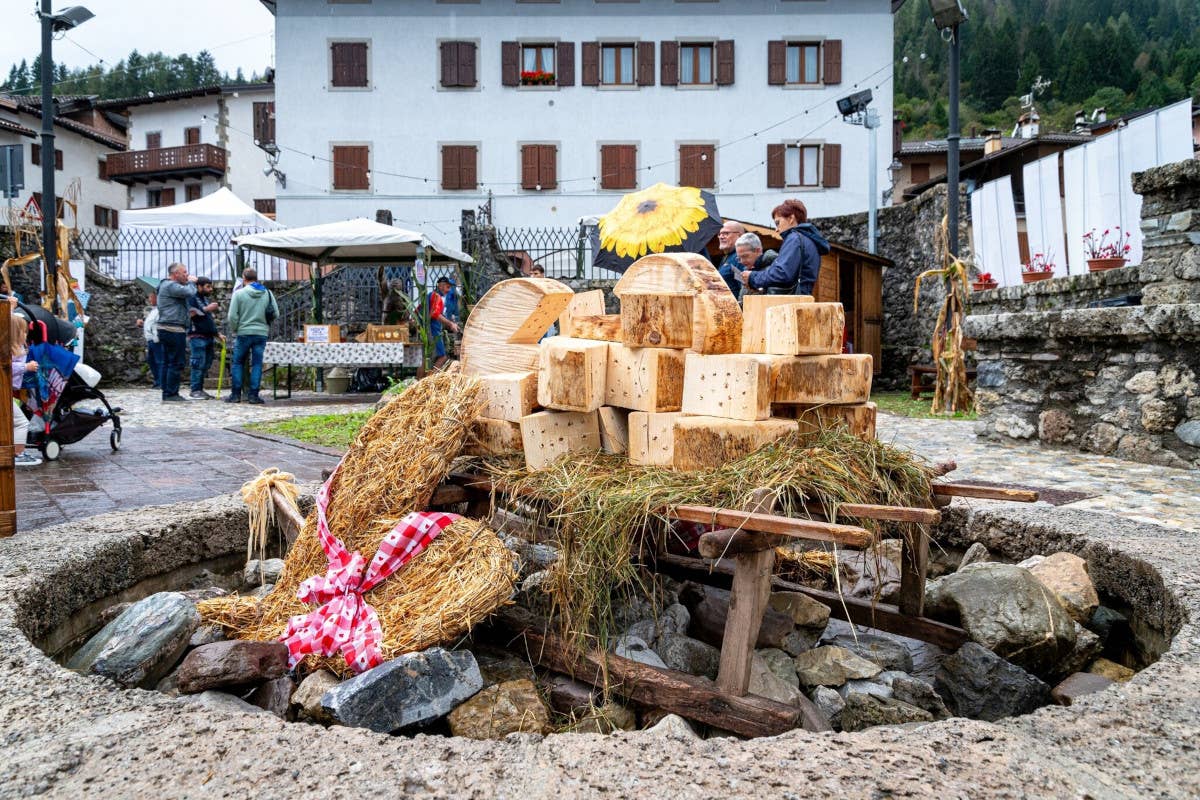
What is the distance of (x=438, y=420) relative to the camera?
296 cm

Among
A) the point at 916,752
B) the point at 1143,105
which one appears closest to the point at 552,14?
the point at 916,752

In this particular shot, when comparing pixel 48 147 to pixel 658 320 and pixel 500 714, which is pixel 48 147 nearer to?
pixel 658 320

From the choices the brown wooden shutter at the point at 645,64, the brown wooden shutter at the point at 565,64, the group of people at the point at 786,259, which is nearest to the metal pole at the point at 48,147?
the group of people at the point at 786,259

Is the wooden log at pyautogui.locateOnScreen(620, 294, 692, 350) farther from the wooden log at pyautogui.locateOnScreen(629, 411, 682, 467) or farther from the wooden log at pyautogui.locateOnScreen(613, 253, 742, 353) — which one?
the wooden log at pyautogui.locateOnScreen(629, 411, 682, 467)


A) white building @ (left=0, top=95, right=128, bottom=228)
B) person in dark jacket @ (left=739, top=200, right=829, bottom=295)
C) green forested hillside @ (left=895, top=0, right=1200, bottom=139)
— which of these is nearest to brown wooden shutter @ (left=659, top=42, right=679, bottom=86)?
person in dark jacket @ (left=739, top=200, right=829, bottom=295)

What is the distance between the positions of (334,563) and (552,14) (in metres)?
27.3

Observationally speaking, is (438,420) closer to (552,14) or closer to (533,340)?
(533,340)

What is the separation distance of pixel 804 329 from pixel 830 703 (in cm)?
117

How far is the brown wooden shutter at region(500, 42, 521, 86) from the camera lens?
26828mm

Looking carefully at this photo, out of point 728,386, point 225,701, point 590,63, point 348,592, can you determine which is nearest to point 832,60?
point 590,63

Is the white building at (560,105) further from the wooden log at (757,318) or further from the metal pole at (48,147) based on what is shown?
the wooden log at (757,318)

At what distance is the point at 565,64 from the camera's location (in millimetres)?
26828

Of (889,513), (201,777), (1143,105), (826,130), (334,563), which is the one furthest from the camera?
(1143,105)

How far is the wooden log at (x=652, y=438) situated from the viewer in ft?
8.50
